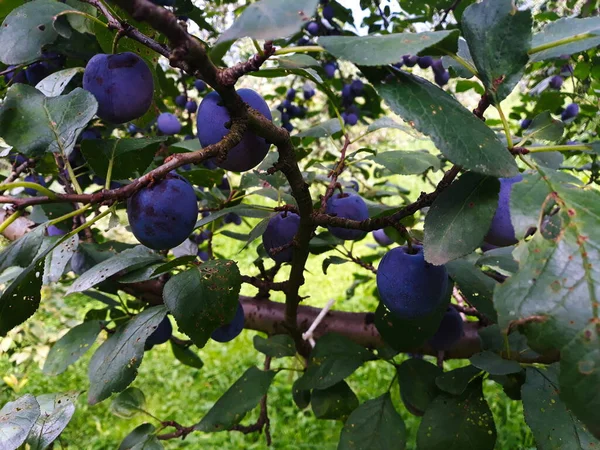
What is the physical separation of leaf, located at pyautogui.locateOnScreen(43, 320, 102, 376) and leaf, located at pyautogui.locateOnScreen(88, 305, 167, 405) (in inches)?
6.2

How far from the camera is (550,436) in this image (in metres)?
0.68

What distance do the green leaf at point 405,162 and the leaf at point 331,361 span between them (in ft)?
1.18

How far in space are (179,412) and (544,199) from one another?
233cm

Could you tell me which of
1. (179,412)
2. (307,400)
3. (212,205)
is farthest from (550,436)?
(179,412)

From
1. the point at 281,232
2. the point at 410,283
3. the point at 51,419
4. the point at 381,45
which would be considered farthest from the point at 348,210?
the point at 51,419

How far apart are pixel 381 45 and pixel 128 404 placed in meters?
0.98

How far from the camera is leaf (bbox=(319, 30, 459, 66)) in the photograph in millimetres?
449

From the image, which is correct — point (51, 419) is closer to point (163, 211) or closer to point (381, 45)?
point (163, 211)

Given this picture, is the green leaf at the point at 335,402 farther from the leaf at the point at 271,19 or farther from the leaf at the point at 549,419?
the leaf at the point at 271,19

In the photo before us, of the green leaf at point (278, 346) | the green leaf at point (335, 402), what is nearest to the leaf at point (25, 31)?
the green leaf at point (278, 346)

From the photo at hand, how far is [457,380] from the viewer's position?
0.86 metres

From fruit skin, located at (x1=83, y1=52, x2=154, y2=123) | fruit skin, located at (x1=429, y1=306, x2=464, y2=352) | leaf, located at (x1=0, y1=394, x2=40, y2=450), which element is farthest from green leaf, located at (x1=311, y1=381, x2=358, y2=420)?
fruit skin, located at (x1=83, y1=52, x2=154, y2=123)

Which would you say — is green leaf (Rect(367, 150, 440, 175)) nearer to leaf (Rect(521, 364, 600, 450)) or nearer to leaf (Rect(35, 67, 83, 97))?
leaf (Rect(521, 364, 600, 450))

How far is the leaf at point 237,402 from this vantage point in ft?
3.22
